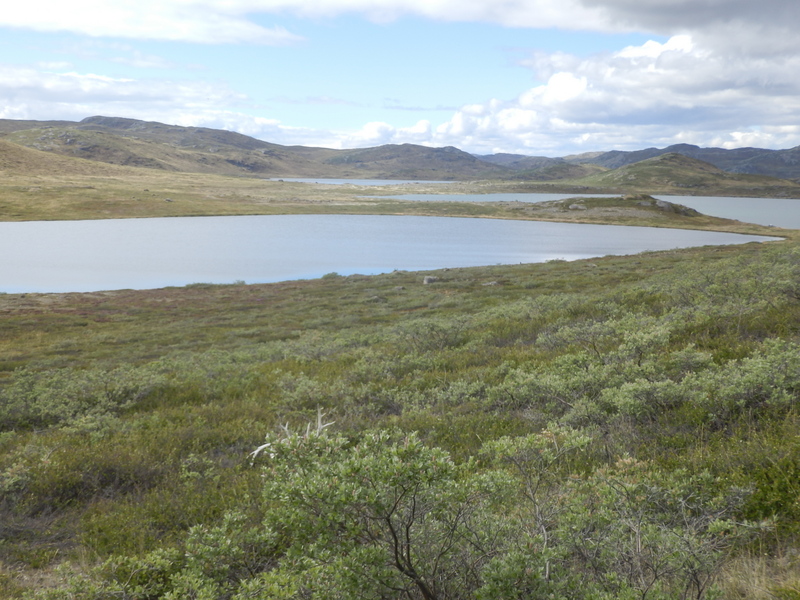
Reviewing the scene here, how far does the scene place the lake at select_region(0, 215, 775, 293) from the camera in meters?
50.6

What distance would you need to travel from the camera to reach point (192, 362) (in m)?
18.0

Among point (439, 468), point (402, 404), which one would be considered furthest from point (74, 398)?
point (439, 468)

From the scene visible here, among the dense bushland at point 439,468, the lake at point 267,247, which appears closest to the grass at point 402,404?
the dense bushland at point 439,468

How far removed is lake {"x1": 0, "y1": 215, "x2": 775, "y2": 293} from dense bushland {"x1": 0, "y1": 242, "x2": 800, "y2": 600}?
3657 cm

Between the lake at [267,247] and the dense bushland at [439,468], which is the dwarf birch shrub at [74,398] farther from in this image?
the lake at [267,247]

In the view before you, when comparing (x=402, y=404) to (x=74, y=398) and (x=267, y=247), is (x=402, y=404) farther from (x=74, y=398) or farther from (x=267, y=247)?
(x=267, y=247)

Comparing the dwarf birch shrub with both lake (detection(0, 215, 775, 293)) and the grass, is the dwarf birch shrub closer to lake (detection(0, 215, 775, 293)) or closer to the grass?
the grass

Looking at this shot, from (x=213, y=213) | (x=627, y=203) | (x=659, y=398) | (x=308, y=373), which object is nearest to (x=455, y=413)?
(x=659, y=398)

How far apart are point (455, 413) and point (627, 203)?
116239mm

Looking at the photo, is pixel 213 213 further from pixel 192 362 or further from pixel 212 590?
pixel 212 590

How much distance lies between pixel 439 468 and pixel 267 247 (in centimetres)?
6635

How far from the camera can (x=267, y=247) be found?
2621 inches

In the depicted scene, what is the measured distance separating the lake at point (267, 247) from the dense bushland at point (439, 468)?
36.6 metres

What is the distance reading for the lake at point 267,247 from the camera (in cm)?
5062
